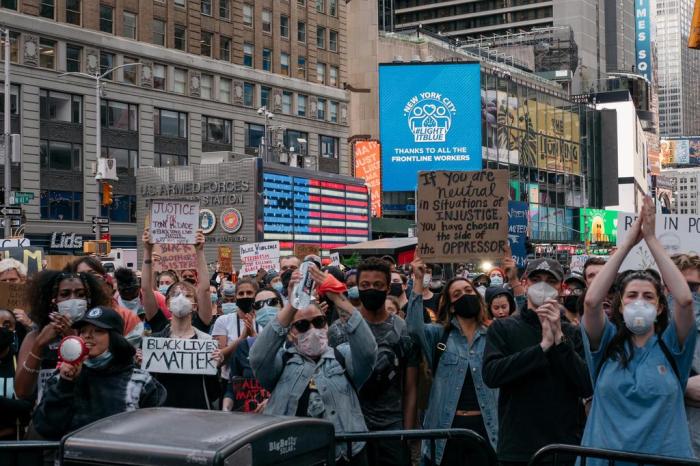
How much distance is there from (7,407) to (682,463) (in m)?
3.64

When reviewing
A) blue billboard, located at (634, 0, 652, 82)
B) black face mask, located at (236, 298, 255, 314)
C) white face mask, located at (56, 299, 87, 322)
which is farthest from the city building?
blue billboard, located at (634, 0, 652, 82)

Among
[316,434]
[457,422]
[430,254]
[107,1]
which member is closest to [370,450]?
[457,422]

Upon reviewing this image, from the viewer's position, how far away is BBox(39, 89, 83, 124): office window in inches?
1741

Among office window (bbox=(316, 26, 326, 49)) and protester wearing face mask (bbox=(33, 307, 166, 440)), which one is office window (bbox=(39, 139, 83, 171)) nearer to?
office window (bbox=(316, 26, 326, 49))

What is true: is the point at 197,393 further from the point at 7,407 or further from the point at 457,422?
the point at 457,422

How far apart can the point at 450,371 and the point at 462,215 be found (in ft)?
A: 8.26

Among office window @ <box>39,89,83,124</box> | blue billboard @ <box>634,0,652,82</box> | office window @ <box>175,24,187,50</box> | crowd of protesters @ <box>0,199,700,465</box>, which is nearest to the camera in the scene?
crowd of protesters @ <box>0,199,700,465</box>

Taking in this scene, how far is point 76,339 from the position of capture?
4637 millimetres

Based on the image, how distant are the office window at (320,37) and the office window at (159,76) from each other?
12949 millimetres

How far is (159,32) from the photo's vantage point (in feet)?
165

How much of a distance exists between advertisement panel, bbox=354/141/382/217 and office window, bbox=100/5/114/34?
66.9 ft

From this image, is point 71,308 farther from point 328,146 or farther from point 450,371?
point 328,146

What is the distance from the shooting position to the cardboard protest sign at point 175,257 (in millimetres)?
12664

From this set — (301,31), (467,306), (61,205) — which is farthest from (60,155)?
(467,306)
